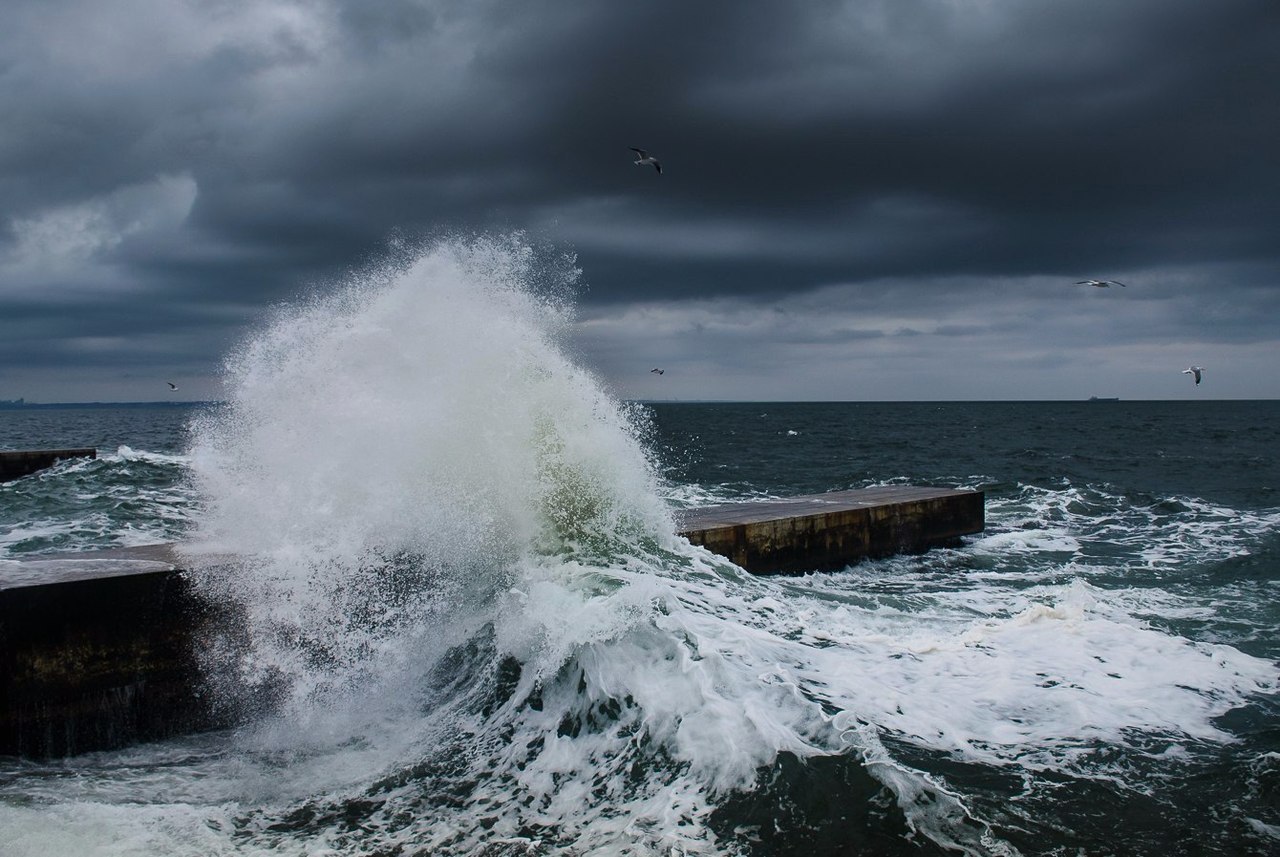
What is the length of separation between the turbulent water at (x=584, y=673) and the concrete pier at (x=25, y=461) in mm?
17295

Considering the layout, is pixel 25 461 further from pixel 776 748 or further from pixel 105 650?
pixel 776 748

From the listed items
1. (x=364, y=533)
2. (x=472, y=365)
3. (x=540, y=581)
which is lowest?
(x=540, y=581)

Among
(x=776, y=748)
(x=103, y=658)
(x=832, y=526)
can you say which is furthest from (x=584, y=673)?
(x=832, y=526)

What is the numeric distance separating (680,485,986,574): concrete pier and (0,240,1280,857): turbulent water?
1.47ft

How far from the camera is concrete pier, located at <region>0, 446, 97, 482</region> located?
21141 mm

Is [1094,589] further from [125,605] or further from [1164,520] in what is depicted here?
[125,605]

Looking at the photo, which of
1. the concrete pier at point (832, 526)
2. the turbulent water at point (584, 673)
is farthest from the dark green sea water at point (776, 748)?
the concrete pier at point (832, 526)

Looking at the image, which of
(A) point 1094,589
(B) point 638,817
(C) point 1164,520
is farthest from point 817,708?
(C) point 1164,520

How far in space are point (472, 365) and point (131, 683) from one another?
367cm

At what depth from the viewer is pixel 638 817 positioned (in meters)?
3.92

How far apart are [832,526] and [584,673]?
19.3ft

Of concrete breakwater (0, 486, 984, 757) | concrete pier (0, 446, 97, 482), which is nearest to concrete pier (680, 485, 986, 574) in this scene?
concrete breakwater (0, 486, 984, 757)

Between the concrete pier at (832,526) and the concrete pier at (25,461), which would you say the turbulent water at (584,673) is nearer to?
the concrete pier at (832,526)

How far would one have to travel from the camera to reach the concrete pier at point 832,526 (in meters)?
9.39
